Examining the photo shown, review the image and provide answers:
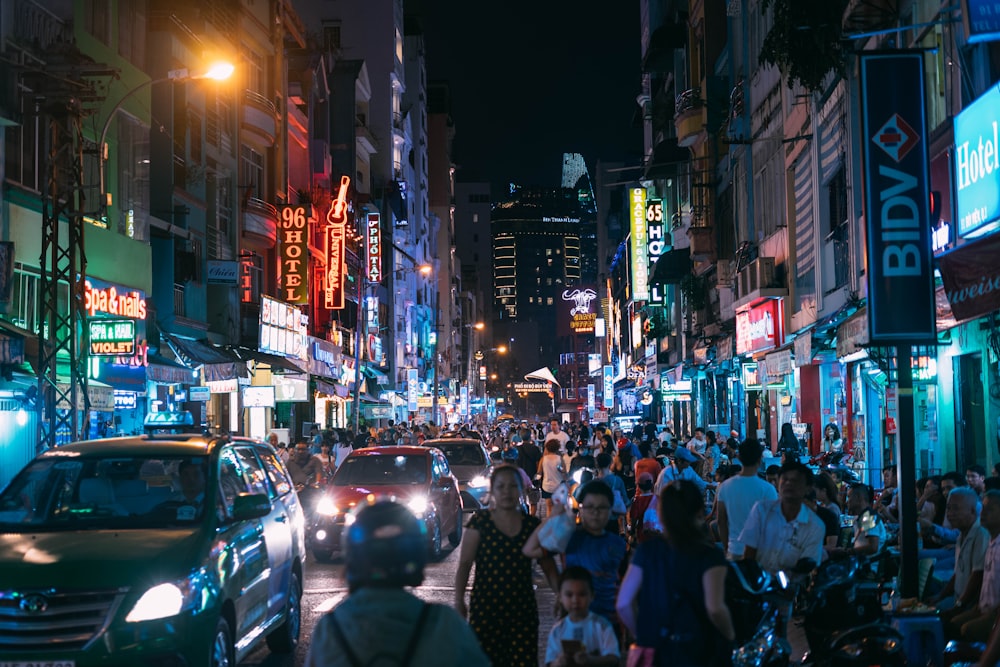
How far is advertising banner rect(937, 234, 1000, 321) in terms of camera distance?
40.4ft

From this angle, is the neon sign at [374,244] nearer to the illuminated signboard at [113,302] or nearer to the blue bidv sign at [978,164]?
the illuminated signboard at [113,302]

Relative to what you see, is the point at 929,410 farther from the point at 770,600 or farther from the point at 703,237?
the point at 703,237

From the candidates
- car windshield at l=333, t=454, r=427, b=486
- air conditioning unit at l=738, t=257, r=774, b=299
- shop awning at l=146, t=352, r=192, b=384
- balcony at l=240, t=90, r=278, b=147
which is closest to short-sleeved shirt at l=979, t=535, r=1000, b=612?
car windshield at l=333, t=454, r=427, b=486

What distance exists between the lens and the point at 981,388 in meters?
17.0

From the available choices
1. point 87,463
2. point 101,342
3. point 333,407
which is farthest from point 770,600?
point 333,407

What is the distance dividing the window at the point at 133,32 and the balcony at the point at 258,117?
7.83m

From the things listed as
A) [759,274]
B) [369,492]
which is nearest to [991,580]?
[369,492]

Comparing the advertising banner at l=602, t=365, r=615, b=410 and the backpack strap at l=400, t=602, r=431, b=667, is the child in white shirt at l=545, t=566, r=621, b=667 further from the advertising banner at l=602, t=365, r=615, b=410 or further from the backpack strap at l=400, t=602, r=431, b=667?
the advertising banner at l=602, t=365, r=615, b=410

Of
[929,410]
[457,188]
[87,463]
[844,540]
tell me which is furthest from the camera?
[457,188]

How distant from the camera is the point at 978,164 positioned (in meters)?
12.9

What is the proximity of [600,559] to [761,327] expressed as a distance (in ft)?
78.3

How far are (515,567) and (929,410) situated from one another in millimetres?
13951

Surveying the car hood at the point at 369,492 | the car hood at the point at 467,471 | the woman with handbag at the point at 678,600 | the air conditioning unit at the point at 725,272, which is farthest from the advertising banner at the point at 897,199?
the air conditioning unit at the point at 725,272

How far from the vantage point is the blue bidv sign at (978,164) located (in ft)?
40.2
